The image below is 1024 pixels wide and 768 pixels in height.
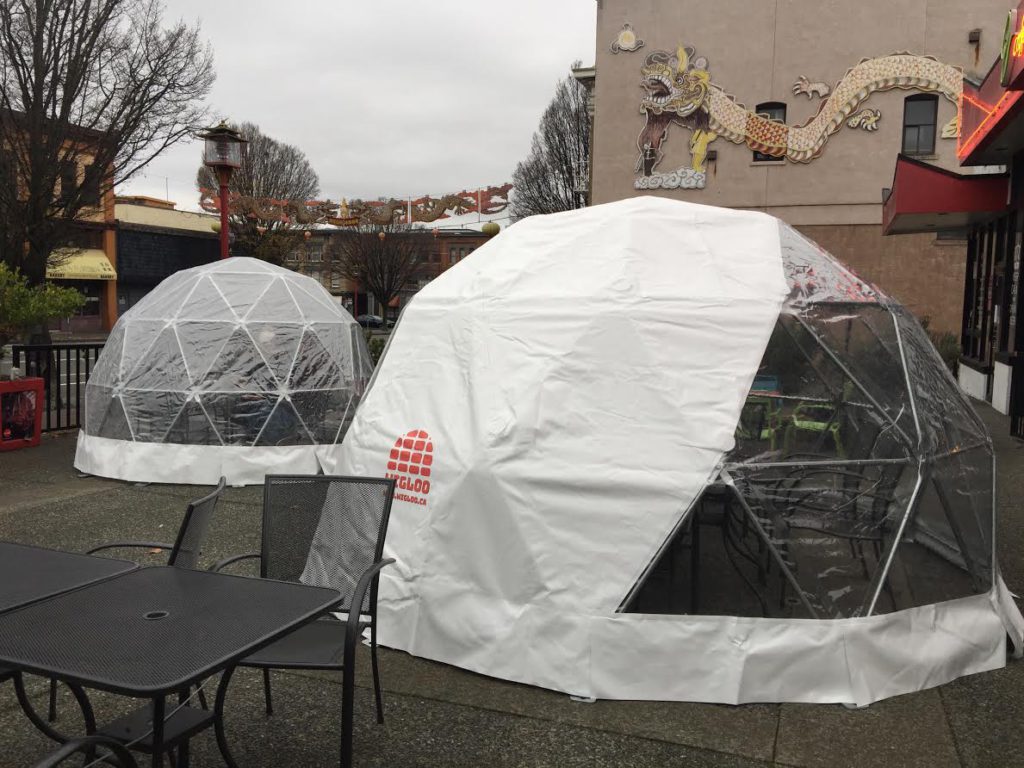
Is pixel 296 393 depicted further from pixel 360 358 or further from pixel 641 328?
pixel 641 328

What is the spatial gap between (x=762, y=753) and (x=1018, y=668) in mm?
1817

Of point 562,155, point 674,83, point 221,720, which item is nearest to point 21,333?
point 221,720

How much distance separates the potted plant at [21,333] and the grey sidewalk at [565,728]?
6969 millimetres

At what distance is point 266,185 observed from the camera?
34.4 m

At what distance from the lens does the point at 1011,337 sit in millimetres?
12312

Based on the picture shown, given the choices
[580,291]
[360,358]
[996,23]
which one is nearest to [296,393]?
[360,358]

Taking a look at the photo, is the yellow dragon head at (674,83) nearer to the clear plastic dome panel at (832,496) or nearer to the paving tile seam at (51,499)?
the paving tile seam at (51,499)

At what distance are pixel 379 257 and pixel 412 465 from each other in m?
36.3

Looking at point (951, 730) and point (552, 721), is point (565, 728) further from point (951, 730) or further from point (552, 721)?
point (951, 730)

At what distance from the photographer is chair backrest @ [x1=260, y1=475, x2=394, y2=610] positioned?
3492mm

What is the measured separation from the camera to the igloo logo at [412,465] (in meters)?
4.45

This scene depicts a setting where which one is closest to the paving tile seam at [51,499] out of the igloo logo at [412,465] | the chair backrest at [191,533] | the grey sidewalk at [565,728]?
the grey sidewalk at [565,728]

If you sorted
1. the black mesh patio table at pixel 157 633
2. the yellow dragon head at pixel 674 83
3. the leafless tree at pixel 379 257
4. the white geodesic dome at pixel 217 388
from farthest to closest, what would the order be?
the leafless tree at pixel 379 257, the yellow dragon head at pixel 674 83, the white geodesic dome at pixel 217 388, the black mesh patio table at pixel 157 633

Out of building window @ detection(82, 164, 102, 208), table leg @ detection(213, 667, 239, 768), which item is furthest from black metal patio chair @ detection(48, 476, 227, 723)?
building window @ detection(82, 164, 102, 208)
